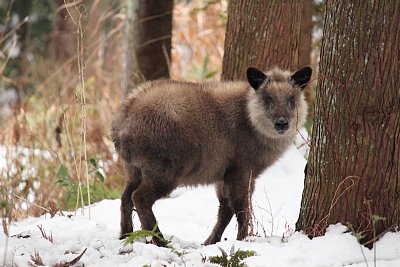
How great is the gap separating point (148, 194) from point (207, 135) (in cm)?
76

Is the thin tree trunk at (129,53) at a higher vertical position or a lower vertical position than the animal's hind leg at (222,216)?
higher

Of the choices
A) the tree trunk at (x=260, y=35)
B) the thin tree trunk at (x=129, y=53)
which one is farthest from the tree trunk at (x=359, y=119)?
the thin tree trunk at (x=129, y=53)

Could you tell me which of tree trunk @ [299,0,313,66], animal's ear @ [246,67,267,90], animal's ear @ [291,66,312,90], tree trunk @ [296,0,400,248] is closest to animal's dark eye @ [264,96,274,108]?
animal's ear @ [246,67,267,90]

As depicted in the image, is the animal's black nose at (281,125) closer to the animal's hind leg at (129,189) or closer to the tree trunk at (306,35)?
the animal's hind leg at (129,189)

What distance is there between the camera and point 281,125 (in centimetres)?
667

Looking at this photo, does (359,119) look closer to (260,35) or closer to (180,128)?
(180,128)

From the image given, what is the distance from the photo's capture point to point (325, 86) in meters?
5.16

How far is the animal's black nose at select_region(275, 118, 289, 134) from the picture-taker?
667 cm

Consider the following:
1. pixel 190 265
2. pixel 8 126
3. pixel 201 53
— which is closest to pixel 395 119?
pixel 190 265

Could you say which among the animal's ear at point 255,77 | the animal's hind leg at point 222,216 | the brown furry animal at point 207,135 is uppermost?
the animal's ear at point 255,77

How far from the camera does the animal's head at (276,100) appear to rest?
6672mm

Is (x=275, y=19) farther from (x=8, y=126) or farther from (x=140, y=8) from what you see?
(x=8, y=126)

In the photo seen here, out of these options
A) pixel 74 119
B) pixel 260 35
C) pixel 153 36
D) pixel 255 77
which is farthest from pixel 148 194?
pixel 153 36

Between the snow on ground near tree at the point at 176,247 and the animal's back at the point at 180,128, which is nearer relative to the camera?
the snow on ground near tree at the point at 176,247
